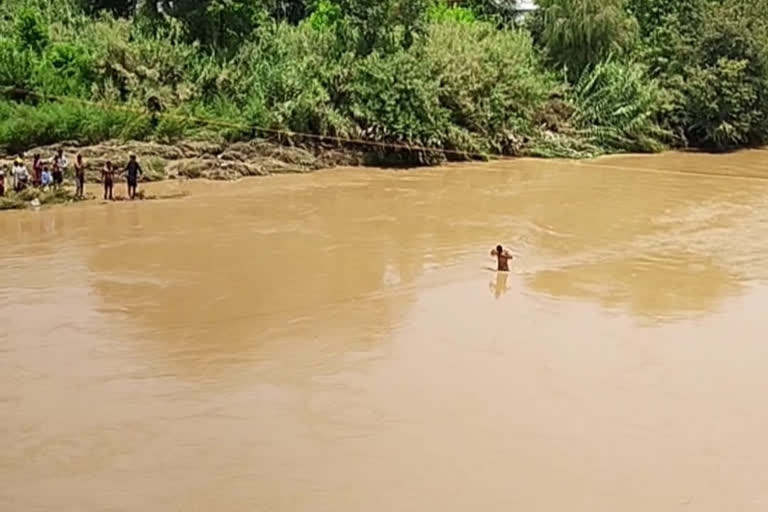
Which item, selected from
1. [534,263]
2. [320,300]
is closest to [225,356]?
[320,300]

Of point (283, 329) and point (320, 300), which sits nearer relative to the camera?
point (283, 329)

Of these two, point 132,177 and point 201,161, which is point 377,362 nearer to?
point 132,177

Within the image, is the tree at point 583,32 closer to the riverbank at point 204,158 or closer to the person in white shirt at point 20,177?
the riverbank at point 204,158

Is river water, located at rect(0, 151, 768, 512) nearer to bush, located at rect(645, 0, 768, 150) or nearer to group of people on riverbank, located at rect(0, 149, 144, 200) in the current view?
group of people on riverbank, located at rect(0, 149, 144, 200)

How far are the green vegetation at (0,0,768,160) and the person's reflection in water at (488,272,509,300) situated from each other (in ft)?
38.8

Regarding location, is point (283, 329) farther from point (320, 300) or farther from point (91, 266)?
point (91, 266)

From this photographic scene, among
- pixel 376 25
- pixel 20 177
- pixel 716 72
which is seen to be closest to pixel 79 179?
pixel 20 177

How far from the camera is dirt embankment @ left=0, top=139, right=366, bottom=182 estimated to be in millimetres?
23812

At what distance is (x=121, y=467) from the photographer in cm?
826

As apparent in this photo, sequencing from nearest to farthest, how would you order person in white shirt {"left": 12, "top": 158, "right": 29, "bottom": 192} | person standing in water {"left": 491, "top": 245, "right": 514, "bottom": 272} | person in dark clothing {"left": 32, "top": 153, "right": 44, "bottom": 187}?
1. person standing in water {"left": 491, "top": 245, "right": 514, "bottom": 272}
2. person in white shirt {"left": 12, "top": 158, "right": 29, "bottom": 192}
3. person in dark clothing {"left": 32, "top": 153, "right": 44, "bottom": 187}

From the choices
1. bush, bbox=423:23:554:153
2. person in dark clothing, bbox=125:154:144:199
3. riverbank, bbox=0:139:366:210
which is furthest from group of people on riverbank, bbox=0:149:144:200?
bush, bbox=423:23:554:153

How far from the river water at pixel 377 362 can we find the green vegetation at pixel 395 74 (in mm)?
6599

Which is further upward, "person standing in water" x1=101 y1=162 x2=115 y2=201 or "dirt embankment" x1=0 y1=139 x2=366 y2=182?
"dirt embankment" x1=0 y1=139 x2=366 y2=182

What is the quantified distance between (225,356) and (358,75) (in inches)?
702
